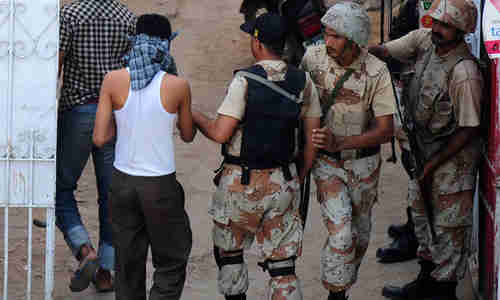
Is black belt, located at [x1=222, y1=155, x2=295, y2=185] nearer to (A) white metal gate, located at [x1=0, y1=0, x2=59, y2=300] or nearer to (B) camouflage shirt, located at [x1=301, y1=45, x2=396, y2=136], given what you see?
(B) camouflage shirt, located at [x1=301, y1=45, x2=396, y2=136]

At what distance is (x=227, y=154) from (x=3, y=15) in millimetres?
1266

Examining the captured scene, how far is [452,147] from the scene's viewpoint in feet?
15.6

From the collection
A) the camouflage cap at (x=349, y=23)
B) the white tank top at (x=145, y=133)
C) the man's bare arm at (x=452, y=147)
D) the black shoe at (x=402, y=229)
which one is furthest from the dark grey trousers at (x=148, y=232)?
the black shoe at (x=402, y=229)

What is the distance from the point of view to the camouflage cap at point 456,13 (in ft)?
15.3

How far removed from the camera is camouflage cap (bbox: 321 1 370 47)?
4395 millimetres

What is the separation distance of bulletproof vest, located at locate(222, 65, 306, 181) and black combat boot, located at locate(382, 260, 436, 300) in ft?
4.74

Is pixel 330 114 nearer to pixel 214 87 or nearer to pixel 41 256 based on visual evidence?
pixel 41 256

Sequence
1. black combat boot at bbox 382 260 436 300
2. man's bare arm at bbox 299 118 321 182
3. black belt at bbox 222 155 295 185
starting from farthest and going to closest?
1. black combat boot at bbox 382 260 436 300
2. man's bare arm at bbox 299 118 321 182
3. black belt at bbox 222 155 295 185

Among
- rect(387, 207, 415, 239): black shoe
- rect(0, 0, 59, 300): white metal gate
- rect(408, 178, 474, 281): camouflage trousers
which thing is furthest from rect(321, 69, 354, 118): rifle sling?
rect(387, 207, 415, 239): black shoe

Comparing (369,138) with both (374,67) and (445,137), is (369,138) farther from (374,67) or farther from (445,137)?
(445,137)

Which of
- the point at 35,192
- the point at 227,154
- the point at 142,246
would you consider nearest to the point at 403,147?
the point at 227,154

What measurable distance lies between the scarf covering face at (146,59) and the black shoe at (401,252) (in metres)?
2.53

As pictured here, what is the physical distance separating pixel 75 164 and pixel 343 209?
5.03ft

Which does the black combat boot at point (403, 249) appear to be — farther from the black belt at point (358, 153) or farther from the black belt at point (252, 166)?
the black belt at point (252, 166)
